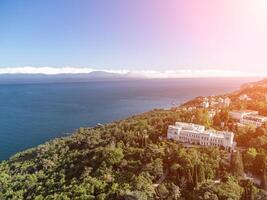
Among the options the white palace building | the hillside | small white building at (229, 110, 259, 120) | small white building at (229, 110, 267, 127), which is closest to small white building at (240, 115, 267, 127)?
small white building at (229, 110, 267, 127)

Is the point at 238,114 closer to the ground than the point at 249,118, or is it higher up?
higher up

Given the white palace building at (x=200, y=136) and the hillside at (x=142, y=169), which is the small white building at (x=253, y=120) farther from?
the white palace building at (x=200, y=136)

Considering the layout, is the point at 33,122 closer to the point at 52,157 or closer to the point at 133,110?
the point at 133,110

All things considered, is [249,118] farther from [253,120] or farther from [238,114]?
[238,114]

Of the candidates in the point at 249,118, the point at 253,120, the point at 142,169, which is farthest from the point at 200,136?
the point at 249,118

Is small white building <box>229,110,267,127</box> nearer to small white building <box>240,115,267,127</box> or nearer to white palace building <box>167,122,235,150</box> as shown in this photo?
small white building <box>240,115,267,127</box>

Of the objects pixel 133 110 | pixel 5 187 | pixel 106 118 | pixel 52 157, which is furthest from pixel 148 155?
pixel 133 110

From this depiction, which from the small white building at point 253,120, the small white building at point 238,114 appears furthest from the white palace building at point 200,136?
the small white building at point 238,114
